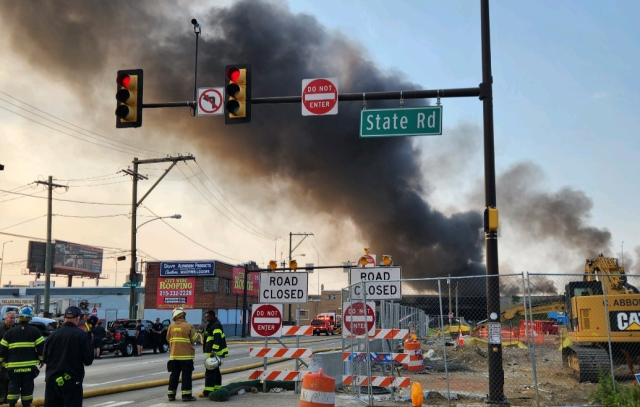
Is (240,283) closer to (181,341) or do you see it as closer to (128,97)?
(128,97)

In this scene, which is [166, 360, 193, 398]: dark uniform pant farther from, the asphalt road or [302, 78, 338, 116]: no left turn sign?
[302, 78, 338, 116]: no left turn sign

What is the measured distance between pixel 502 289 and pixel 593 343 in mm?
8789

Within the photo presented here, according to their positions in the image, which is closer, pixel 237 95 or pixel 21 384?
pixel 21 384

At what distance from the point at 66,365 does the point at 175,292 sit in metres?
56.2

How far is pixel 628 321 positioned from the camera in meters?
17.1

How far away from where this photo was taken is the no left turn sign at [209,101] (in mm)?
14453

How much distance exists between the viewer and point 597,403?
38.1 feet

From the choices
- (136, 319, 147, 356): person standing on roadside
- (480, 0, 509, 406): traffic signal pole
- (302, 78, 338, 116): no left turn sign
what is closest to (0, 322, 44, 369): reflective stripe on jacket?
(302, 78, 338, 116): no left turn sign

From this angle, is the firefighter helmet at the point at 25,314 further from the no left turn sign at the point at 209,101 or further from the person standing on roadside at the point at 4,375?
the no left turn sign at the point at 209,101

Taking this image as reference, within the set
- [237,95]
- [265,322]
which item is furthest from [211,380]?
[237,95]

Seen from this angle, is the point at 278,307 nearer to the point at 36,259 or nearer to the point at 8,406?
the point at 8,406

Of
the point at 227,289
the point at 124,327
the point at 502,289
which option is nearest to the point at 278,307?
the point at 502,289

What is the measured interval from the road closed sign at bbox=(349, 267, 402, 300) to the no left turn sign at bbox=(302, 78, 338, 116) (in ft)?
13.5

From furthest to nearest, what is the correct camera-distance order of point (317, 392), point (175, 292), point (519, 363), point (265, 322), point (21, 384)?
point (175, 292) < point (519, 363) < point (265, 322) < point (21, 384) < point (317, 392)
